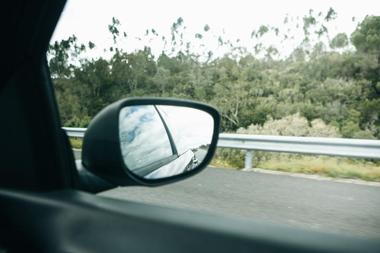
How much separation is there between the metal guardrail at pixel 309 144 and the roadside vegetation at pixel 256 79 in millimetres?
180

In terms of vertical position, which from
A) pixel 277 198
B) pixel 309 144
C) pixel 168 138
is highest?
pixel 168 138

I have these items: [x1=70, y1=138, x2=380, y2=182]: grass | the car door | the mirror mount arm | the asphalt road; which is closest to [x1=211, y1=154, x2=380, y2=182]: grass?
[x1=70, y1=138, x2=380, y2=182]: grass

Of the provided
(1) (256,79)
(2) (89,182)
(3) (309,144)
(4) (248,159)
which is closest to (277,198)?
(3) (309,144)

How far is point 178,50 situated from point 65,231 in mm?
1382

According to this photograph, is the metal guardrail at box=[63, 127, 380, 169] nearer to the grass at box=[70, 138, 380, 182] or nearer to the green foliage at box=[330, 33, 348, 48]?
the grass at box=[70, 138, 380, 182]

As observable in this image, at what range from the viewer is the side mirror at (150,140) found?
153cm

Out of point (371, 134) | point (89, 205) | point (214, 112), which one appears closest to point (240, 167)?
point (371, 134)

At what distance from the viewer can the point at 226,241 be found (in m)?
1.33

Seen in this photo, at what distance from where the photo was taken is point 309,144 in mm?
3570

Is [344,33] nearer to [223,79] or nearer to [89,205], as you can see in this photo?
[223,79]

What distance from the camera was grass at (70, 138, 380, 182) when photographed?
3.81 m

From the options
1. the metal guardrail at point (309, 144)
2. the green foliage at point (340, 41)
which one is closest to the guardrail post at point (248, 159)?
the metal guardrail at point (309, 144)

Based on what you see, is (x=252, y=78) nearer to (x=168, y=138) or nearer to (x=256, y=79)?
(x=256, y=79)

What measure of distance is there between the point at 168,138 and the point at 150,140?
8 cm
